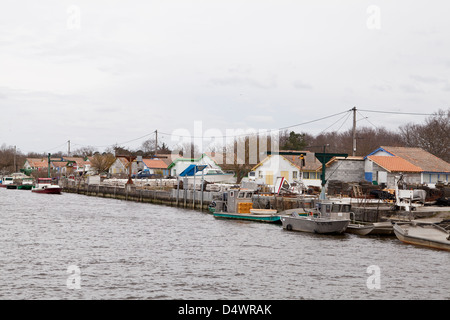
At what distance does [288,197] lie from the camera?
52781mm

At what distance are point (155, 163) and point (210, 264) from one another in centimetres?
9231

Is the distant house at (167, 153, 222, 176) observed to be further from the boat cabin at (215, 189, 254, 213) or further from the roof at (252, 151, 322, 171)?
the boat cabin at (215, 189, 254, 213)

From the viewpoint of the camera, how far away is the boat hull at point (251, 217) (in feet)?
153

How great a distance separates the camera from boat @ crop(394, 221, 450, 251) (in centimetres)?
3169

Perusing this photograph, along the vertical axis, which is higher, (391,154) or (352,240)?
(391,154)

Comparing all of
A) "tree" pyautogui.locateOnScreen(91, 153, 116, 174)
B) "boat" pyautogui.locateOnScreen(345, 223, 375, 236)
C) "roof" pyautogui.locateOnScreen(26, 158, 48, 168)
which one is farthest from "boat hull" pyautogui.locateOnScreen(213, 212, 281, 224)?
"roof" pyautogui.locateOnScreen(26, 158, 48, 168)

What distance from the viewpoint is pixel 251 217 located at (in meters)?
48.1

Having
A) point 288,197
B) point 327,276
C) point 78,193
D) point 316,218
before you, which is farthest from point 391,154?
point 78,193

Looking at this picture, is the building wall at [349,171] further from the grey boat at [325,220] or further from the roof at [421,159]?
the grey boat at [325,220]

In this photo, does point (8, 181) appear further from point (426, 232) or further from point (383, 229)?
point (426, 232)

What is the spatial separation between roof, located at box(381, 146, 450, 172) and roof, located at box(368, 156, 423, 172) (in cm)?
92

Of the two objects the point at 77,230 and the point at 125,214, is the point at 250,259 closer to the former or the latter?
the point at 77,230

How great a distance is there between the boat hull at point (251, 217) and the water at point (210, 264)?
322cm
